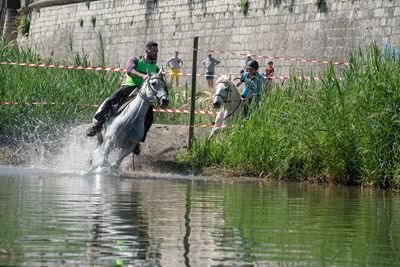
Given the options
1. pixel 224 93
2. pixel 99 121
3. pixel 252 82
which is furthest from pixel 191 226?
pixel 252 82

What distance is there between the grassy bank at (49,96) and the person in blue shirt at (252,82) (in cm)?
188

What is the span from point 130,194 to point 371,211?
2.54 m

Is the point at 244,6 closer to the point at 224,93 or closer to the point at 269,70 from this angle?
the point at 269,70

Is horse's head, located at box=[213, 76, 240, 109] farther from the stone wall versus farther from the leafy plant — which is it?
the leafy plant

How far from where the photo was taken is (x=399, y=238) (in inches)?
216

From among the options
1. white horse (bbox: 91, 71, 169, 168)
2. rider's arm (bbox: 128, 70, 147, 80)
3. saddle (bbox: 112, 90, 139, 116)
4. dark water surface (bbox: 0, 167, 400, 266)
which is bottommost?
dark water surface (bbox: 0, 167, 400, 266)

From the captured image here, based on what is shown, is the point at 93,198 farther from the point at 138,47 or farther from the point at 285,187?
the point at 138,47

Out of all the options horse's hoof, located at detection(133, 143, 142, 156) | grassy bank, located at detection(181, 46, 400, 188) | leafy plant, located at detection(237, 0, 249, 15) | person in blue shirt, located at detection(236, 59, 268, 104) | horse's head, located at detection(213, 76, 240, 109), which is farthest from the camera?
leafy plant, located at detection(237, 0, 249, 15)

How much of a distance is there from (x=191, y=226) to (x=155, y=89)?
6.18 meters

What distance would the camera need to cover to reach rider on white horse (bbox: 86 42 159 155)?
12.4 metres

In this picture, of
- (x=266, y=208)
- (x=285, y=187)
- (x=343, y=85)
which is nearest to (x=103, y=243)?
(x=266, y=208)

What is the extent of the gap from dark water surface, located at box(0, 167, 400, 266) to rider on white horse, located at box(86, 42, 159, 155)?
304 cm

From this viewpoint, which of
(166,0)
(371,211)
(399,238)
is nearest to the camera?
(399,238)

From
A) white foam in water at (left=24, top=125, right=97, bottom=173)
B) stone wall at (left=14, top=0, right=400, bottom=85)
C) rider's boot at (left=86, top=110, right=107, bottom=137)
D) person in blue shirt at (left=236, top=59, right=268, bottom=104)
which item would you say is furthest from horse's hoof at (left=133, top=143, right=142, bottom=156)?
stone wall at (left=14, top=0, right=400, bottom=85)
